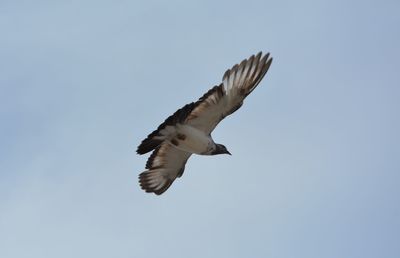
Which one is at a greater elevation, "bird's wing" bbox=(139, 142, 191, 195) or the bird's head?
"bird's wing" bbox=(139, 142, 191, 195)

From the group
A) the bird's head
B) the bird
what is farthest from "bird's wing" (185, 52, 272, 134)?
the bird's head

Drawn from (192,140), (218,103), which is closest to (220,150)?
→ (192,140)

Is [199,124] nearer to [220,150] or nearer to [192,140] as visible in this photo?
[192,140]

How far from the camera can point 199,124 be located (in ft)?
99.0

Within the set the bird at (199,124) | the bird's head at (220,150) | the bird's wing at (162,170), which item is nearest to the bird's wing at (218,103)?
the bird at (199,124)

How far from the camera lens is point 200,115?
2983cm

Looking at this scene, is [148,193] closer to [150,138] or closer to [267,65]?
[150,138]

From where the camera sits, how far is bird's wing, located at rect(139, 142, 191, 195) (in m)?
31.8

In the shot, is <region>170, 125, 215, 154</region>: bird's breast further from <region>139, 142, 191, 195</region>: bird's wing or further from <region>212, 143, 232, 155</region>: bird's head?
<region>139, 142, 191, 195</region>: bird's wing

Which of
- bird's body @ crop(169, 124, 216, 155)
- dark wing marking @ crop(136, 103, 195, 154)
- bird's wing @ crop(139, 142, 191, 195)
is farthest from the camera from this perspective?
bird's wing @ crop(139, 142, 191, 195)

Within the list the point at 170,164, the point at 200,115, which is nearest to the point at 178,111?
the point at 200,115

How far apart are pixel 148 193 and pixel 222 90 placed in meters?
4.47

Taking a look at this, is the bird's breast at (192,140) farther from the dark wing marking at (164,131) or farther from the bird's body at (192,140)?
the dark wing marking at (164,131)

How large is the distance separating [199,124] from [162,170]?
2.55 metres
